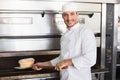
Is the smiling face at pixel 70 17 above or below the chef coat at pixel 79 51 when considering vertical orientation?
above

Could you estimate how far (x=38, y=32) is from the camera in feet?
6.79

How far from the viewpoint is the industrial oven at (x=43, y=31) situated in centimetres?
196

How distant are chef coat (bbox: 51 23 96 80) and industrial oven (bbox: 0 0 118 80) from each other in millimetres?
197

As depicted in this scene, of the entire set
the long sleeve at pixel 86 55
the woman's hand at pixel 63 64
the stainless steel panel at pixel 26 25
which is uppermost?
the stainless steel panel at pixel 26 25

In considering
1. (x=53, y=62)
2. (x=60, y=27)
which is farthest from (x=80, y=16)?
(x=53, y=62)

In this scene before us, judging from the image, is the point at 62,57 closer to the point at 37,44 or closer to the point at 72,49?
the point at 72,49

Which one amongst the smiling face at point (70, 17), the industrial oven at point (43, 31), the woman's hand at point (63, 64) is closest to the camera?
the woman's hand at point (63, 64)

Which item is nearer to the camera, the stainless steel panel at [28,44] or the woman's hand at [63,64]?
the woman's hand at [63,64]

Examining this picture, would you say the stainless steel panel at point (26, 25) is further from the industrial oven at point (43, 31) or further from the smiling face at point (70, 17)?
the smiling face at point (70, 17)

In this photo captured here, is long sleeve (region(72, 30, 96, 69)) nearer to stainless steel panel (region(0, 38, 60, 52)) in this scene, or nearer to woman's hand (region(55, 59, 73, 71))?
woman's hand (region(55, 59, 73, 71))

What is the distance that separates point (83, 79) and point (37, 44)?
548mm

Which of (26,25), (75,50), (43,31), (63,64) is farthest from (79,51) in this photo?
(26,25)

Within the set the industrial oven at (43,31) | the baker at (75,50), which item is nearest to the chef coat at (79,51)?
the baker at (75,50)

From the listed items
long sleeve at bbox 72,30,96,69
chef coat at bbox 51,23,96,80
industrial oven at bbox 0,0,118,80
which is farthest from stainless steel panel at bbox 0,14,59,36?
→ long sleeve at bbox 72,30,96,69
